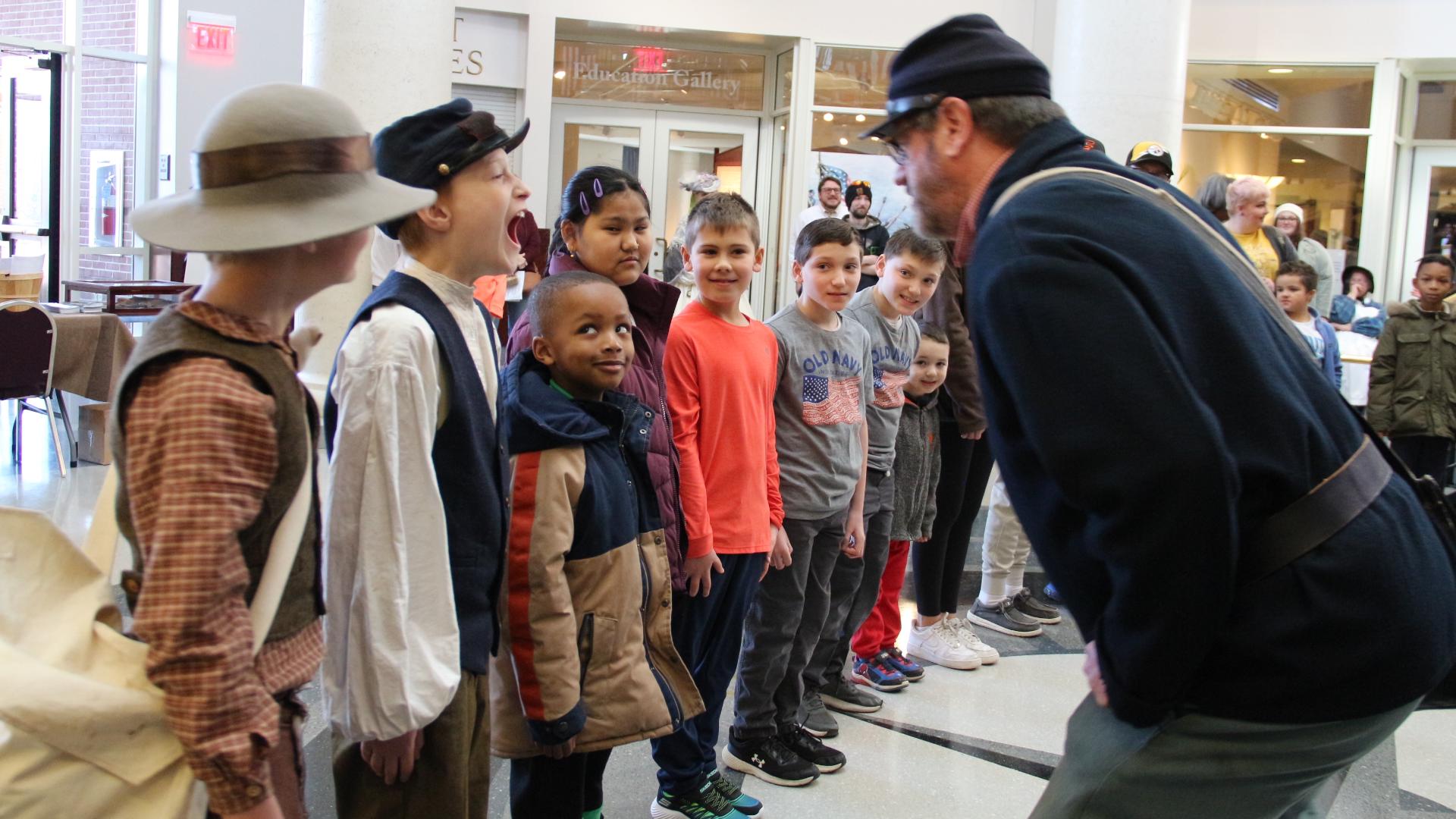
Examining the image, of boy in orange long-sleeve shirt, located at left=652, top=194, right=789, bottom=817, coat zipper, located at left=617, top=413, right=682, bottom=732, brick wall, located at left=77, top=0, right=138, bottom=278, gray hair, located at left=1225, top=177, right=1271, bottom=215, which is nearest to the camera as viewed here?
coat zipper, located at left=617, top=413, right=682, bottom=732

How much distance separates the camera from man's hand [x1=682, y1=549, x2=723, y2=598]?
2623 mm

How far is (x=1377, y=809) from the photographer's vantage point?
10.1 ft

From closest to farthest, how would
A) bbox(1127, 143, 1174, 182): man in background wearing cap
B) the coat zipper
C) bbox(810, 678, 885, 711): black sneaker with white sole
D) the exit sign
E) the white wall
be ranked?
1. the coat zipper
2. bbox(810, 678, 885, 711): black sneaker with white sole
3. bbox(1127, 143, 1174, 182): man in background wearing cap
4. the white wall
5. the exit sign

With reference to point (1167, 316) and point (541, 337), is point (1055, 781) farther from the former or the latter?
point (541, 337)

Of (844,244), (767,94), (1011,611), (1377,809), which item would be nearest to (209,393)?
(844,244)

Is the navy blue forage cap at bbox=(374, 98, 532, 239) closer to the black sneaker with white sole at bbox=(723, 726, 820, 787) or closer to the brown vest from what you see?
the brown vest

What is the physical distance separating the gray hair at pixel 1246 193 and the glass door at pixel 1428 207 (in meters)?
5.87

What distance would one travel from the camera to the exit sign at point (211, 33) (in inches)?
412

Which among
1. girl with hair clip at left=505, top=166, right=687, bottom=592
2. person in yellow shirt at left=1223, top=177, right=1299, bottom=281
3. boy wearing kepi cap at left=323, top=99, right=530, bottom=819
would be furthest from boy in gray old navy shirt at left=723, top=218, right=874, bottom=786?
person in yellow shirt at left=1223, top=177, right=1299, bottom=281

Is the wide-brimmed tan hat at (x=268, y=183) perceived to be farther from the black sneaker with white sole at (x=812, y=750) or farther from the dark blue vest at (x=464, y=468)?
the black sneaker with white sole at (x=812, y=750)

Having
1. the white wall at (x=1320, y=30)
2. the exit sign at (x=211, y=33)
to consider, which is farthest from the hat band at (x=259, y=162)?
the exit sign at (x=211, y=33)

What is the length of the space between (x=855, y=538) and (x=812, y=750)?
0.57 metres

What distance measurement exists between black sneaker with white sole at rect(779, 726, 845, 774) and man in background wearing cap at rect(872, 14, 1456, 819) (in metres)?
1.73

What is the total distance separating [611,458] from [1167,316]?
49.1 inches
